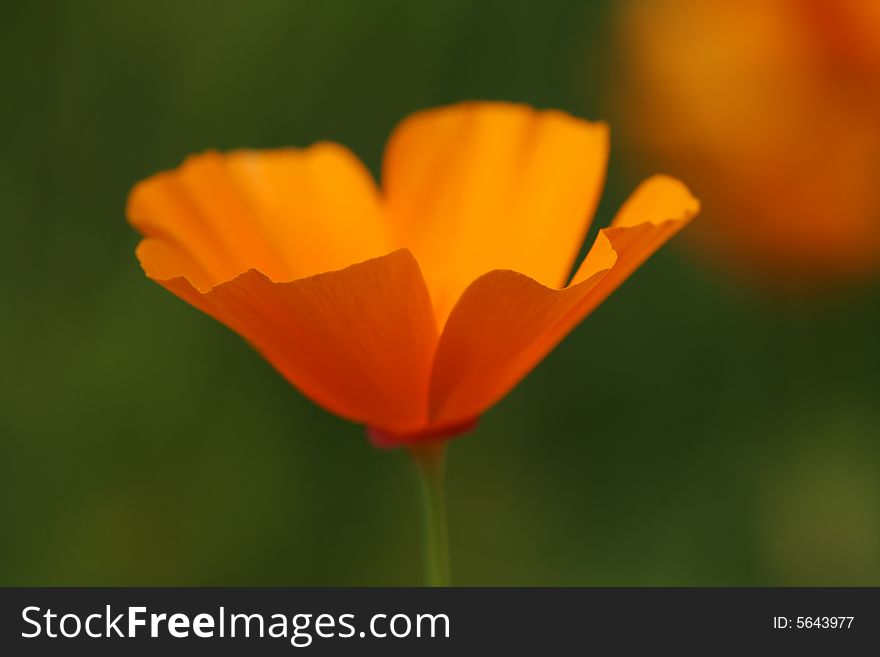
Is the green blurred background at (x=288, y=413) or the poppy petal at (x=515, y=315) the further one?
the green blurred background at (x=288, y=413)

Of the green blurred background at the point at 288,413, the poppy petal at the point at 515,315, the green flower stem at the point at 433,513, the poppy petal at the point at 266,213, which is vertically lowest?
the green flower stem at the point at 433,513

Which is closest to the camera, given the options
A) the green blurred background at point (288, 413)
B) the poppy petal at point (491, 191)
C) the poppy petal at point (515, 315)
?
the poppy petal at point (515, 315)

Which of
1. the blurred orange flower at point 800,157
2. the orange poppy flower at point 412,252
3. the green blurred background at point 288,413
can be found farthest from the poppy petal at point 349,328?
the blurred orange flower at point 800,157

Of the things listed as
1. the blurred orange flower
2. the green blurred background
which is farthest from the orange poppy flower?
the blurred orange flower

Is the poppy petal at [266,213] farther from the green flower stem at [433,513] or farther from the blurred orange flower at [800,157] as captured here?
the blurred orange flower at [800,157]

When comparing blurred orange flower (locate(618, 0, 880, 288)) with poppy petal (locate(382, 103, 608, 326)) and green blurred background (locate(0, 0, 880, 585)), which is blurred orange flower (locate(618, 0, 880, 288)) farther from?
poppy petal (locate(382, 103, 608, 326))
